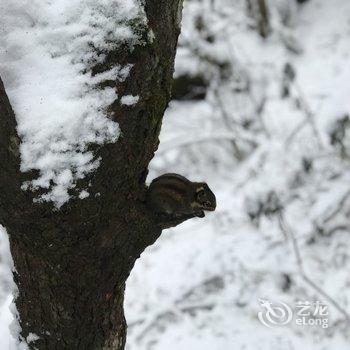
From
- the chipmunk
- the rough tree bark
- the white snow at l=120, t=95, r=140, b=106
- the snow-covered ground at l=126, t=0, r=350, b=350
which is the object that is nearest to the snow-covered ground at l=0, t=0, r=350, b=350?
the snow-covered ground at l=126, t=0, r=350, b=350

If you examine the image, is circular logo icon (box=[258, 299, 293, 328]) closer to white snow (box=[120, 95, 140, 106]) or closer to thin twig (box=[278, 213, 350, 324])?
thin twig (box=[278, 213, 350, 324])

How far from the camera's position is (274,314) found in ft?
9.29

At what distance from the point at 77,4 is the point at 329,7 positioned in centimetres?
480

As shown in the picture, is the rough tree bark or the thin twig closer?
the rough tree bark

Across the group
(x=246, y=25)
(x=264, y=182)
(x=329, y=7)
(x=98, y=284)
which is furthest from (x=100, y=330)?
(x=329, y=7)

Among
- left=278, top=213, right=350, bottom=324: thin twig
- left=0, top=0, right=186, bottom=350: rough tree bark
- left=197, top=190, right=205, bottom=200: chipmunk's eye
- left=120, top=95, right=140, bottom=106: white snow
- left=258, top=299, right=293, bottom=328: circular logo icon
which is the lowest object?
left=0, top=0, right=186, bottom=350: rough tree bark

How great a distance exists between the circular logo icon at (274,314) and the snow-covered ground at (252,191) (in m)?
0.03

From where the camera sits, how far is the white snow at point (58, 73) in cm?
95

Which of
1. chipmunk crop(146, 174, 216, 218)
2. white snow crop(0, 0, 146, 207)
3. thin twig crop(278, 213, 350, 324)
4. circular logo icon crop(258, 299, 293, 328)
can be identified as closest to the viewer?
white snow crop(0, 0, 146, 207)

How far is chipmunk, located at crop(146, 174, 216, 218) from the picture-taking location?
3.80 ft

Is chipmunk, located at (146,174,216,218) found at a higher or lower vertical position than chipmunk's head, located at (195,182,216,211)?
lower

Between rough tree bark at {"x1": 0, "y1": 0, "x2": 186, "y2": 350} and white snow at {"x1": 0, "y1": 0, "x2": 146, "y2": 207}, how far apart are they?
0.02 meters

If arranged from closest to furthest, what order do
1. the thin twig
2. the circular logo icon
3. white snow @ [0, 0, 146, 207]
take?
1. white snow @ [0, 0, 146, 207]
2. the thin twig
3. the circular logo icon

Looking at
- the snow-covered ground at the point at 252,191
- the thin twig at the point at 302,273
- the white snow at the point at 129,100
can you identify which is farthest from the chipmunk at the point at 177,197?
the thin twig at the point at 302,273
